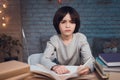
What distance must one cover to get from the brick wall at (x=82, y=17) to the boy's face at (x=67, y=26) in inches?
88.5

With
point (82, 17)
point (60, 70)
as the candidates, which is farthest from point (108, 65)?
point (82, 17)

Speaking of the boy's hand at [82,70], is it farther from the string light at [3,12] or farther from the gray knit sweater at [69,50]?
the string light at [3,12]

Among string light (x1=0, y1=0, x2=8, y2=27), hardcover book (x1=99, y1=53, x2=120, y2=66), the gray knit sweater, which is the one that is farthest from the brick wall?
hardcover book (x1=99, y1=53, x2=120, y2=66)

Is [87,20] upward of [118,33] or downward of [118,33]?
upward

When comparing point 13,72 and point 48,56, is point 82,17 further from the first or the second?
point 13,72

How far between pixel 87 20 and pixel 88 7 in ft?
0.66

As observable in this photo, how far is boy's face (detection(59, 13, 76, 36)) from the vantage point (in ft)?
3.50

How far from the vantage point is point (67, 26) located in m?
1.06

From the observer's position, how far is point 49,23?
3.37m

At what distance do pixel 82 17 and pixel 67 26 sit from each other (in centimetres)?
231

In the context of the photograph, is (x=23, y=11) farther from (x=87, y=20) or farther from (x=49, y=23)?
(x=87, y=20)

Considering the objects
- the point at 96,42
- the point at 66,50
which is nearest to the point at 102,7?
the point at 96,42

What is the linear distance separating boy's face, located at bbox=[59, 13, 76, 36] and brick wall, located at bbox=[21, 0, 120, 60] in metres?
2.25

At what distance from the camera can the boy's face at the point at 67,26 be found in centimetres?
107
